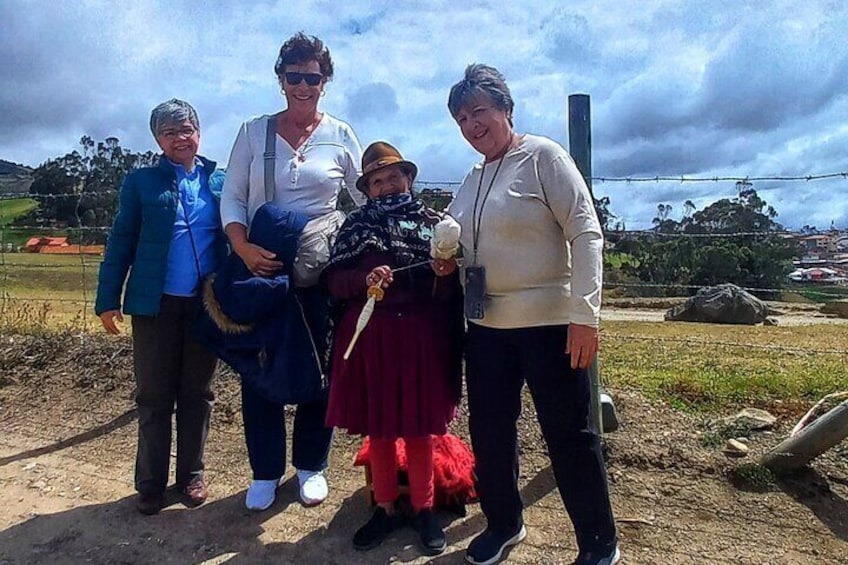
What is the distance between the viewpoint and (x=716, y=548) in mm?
2930

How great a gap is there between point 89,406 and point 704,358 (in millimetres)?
5530

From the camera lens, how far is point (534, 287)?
8.38 feet

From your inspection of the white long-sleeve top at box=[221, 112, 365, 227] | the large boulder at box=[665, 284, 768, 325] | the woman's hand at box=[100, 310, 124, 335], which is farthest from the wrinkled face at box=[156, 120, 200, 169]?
the large boulder at box=[665, 284, 768, 325]

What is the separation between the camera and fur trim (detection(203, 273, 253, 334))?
3131 mm

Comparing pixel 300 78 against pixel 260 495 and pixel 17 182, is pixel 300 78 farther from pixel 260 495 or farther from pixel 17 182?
pixel 17 182

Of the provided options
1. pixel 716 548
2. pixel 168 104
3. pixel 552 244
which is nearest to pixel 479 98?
pixel 552 244

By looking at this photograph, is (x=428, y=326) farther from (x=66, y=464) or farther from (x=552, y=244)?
(x=66, y=464)

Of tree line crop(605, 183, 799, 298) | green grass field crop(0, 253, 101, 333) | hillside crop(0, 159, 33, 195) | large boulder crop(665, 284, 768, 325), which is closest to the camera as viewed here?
green grass field crop(0, 253, 101, 333)

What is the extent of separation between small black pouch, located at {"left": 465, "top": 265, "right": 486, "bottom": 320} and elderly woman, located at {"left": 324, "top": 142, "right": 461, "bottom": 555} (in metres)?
0.12

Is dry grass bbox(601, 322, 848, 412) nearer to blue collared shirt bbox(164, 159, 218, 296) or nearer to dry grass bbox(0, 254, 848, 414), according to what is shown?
dry grass bbox(0, 254, 848, 414)

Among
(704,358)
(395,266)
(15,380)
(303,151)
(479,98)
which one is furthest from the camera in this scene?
(704,358)

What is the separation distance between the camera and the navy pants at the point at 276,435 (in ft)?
10.9

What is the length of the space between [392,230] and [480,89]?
607 millimetres

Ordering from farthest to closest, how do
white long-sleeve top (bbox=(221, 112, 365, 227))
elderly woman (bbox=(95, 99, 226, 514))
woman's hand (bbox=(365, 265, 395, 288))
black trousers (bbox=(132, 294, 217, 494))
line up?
black trousers (bbox=(132, 294, 217, 494)) < elderly woman (bbox=(95, 99, 226, 514)) < white long-sleeve top (bbox=(221, 112, 365, 227)) < woman's hand (bbox=(365, 265, 395, 288))
